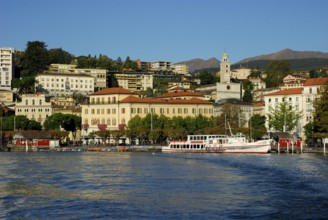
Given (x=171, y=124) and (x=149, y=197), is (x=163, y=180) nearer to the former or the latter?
(x=149, y=197)

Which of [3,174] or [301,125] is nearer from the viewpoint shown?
[3,174]

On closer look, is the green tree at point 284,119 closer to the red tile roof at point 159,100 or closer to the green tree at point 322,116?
the green tree at point 322,116

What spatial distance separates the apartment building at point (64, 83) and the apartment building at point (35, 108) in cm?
2961

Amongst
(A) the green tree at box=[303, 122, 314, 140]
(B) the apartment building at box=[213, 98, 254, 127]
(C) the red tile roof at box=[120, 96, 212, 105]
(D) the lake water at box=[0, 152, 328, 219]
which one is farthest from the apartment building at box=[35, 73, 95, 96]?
(D) the lake water at box=[0, 152, 328, 219]

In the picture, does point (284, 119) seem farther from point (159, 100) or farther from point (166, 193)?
point (166, 193)

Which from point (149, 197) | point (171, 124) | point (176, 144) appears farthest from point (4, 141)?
point (149, 197)

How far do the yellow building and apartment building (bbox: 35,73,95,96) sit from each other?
48263 mm

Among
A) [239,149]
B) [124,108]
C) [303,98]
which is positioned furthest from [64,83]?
[239,149]

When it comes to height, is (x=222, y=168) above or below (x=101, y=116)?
below

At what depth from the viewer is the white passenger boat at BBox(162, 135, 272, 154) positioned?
300ft

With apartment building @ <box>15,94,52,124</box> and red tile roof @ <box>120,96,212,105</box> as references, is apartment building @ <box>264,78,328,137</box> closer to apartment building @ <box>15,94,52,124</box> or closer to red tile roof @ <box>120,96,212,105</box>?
red tile roof @ <box>120,96,212,105</box>

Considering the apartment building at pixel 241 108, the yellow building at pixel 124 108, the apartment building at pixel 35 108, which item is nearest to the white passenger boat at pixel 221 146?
the yellow building at pixel 124 108

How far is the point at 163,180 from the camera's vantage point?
4822 cm

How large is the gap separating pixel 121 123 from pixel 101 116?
21.0ft
